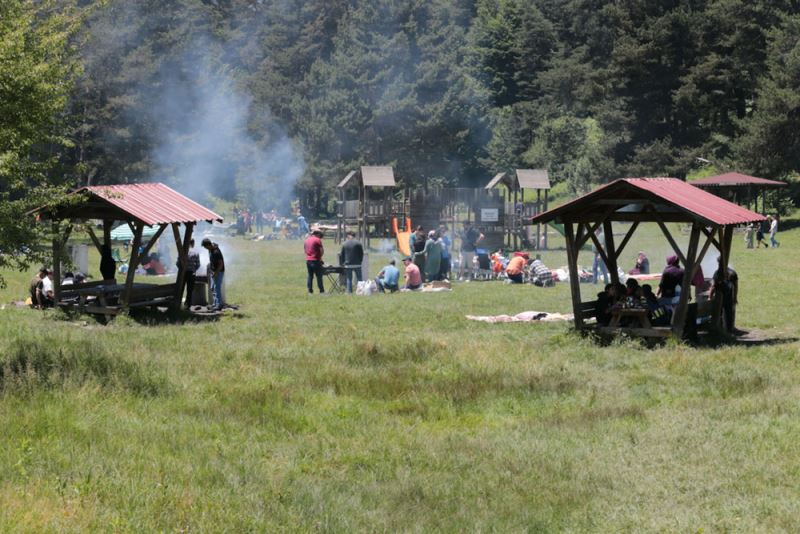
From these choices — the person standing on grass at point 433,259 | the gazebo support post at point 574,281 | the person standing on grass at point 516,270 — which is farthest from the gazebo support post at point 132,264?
the person standing on grass at point 516,270

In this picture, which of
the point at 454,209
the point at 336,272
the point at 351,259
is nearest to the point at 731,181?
the point at 454,209

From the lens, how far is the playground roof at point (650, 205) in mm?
16141

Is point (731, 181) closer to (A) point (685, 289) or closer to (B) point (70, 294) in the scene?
(A) point (685, 289)

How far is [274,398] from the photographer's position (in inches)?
492

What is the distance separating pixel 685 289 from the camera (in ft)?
53.3

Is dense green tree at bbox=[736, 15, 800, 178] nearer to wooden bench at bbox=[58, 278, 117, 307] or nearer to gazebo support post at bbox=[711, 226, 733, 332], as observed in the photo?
gazebo support post at bbox=[711, 226, 733, 332]

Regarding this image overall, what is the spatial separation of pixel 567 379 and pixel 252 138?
5697 cm

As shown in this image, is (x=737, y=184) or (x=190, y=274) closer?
(x=190, y=274)

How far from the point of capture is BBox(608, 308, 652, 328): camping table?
651 inches

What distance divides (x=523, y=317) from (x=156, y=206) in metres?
7.01

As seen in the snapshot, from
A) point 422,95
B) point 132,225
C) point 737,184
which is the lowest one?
point 132,225

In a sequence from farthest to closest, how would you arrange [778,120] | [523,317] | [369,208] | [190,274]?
[778,120]
[369,208]
[190,274]
[523,317]

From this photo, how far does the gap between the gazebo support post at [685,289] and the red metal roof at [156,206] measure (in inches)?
340

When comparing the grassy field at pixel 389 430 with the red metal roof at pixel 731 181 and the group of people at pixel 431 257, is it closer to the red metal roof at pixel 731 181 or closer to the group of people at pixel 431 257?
the group of people at pixel 431 257
